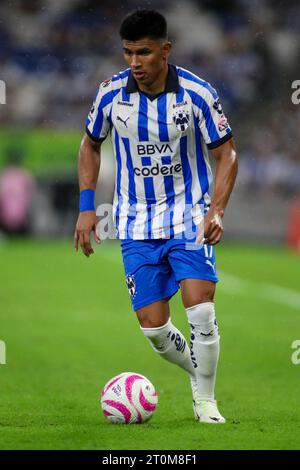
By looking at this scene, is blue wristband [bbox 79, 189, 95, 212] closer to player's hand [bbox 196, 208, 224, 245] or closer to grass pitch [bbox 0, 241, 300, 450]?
player's hand [bbox 196, 208, 224, 245]

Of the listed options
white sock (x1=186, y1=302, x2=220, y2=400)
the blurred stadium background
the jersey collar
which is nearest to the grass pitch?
the blurred stadium background

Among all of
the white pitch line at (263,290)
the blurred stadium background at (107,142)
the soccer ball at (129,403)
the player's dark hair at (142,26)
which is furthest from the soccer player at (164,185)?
the blurred stadium background at (107,142)

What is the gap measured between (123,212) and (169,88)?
0.85 m

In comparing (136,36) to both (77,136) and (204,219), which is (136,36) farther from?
(77,136)

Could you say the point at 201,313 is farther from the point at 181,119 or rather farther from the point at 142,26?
the point at 142,26

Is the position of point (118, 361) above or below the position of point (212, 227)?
below

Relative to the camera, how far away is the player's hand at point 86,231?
688 centimetres

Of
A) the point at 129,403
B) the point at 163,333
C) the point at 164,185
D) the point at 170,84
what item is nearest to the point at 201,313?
the point at 163,333

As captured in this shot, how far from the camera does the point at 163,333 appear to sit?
6.98 metres

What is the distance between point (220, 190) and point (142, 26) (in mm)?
1075

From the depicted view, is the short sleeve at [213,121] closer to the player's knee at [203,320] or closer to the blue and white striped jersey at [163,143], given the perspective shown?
the blue and white striped jersey at [163,143]

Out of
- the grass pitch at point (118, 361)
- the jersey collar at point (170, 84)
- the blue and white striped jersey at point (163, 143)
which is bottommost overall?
the grass pitch at point (118, 361)

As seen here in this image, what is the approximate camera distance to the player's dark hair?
21.4 ft

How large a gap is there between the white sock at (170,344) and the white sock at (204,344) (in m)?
0.25
